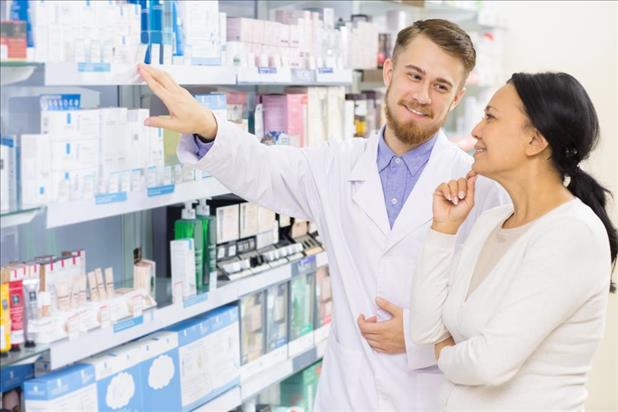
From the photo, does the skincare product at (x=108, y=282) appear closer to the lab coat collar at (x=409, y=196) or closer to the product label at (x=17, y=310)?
the product label at (x=17, y=310)

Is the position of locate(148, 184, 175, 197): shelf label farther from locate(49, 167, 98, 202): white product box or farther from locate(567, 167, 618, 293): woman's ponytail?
locate(567, 167, 618, 293): woman's ponytail

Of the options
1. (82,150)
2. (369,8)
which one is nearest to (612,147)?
(369,8)

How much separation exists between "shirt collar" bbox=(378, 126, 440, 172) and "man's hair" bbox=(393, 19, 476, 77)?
26 cm

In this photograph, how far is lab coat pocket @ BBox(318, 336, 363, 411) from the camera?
10.0 feet

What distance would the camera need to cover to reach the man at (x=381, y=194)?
2953mm

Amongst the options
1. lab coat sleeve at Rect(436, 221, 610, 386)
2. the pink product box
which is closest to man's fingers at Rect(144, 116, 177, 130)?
lab coat sleeve at Rect(436, 221, 610, 386)

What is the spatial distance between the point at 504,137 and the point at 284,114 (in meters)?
1.44

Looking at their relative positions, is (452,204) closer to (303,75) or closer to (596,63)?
(303,75)

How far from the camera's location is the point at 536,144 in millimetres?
2514

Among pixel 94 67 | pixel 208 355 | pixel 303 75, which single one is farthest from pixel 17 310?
pixel 303 75

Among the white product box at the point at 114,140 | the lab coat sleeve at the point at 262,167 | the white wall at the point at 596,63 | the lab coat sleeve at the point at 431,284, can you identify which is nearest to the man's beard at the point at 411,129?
the lab coat sleeve at the point at 262,167

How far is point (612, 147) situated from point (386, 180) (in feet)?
12.2

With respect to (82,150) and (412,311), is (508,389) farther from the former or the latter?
(82,150)

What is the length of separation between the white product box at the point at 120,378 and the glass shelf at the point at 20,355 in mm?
270
